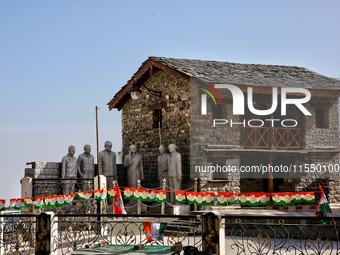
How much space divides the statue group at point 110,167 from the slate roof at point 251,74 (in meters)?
3.81

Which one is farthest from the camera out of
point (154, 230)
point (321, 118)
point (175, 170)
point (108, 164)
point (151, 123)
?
point (321, 118)

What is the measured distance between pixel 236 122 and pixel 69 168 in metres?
7.69

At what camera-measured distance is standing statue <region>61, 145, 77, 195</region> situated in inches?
729

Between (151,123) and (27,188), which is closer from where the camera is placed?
(27,188)

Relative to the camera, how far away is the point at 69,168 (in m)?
18.8

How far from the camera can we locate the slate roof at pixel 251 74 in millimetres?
21312

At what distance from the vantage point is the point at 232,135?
21.5 metres

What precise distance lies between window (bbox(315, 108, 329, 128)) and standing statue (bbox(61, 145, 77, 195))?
40.5 ft

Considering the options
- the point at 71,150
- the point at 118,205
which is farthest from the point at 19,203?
the point at 71,150

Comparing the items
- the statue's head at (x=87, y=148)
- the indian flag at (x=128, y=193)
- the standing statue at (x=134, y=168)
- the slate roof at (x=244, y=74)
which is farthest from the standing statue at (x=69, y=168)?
the slate roof at (x=244, y=74)

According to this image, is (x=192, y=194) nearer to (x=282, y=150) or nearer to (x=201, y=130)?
(x=201, y=130)

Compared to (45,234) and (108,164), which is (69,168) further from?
(45,234)

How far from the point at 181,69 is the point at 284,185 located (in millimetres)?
7906

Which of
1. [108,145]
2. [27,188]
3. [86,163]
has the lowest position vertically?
[27,188]
